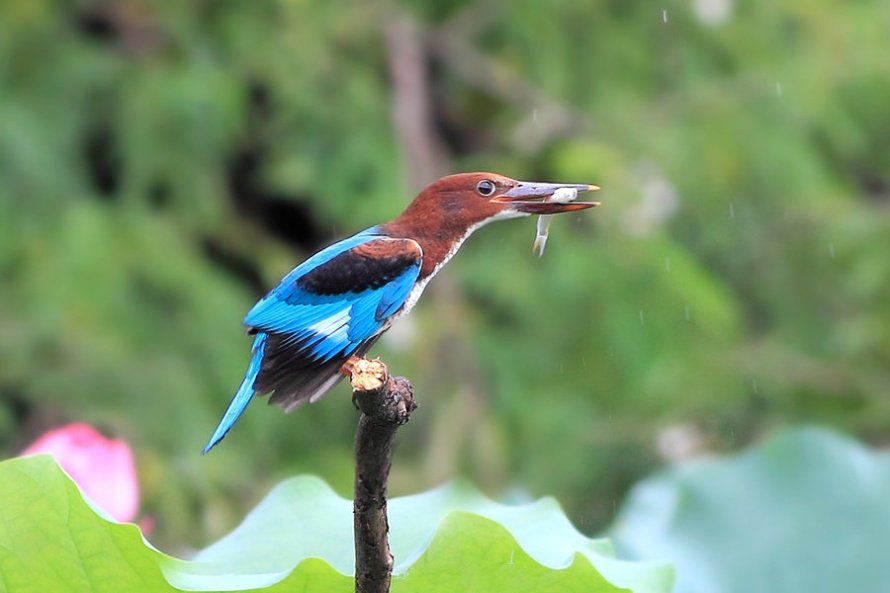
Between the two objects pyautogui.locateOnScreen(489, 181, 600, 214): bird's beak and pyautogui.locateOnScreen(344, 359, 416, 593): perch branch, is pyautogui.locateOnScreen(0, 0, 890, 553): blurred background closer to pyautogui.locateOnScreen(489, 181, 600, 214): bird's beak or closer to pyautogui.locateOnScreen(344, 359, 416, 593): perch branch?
pyautogui.locateOnScreen(489, 181, 600, 214): bird's beak

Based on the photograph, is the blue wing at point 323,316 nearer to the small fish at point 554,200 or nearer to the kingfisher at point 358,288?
the kingfisher at point 358,288

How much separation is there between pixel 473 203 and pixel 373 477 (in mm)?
350

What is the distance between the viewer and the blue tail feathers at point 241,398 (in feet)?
3.50

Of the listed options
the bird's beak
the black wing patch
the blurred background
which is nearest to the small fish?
the bird's beak

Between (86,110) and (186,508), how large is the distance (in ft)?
4.49

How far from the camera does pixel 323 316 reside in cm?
118

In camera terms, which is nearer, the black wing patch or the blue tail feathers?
the blue tail feathers

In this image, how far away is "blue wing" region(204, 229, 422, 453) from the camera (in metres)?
1.16

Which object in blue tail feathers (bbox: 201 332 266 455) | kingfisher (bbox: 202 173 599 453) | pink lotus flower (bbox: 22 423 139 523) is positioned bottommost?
pink lotus flower (bbox: 22 423 139 523)

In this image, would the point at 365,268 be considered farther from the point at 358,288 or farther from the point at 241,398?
the point at 241,398

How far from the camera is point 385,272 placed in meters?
1.21

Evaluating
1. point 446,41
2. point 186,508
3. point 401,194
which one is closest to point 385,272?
point 186,508

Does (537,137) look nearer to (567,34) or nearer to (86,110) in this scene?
(567,34)

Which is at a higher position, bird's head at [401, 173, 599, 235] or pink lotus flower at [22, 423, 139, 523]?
bird's head at [401, 173, 599, 235]
